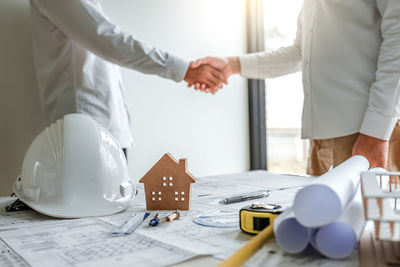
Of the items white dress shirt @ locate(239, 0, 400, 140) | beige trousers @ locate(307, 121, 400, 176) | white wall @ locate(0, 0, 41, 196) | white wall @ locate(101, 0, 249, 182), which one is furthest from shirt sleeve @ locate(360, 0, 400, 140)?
white wall @ locate(0, 0, 41, 196)

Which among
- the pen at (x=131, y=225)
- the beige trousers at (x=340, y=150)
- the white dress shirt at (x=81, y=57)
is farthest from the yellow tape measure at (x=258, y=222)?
the white dress shirt at (x=81, y=57)

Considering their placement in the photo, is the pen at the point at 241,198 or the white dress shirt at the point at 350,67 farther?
the white dress shirt at the point at 350,67

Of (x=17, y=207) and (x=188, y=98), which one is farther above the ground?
(x=188, y=98)

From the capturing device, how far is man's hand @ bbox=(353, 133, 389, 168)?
3.47ft

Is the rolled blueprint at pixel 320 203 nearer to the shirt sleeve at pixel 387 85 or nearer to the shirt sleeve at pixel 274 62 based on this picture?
the shirt sleeve at pixel 387 85

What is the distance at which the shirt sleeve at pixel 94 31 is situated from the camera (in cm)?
128

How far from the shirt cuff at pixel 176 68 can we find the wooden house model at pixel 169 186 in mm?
749

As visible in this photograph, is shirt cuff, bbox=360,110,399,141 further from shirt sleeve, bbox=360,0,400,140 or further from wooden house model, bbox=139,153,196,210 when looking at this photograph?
wooden house model, bbox=139,153,196,210

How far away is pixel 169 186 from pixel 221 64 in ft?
3.40

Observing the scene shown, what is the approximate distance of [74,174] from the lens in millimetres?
801

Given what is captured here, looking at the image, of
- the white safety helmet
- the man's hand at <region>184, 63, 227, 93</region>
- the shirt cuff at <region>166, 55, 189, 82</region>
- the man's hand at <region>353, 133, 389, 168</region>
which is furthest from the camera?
the man's hand at <region>184, 63, 227, 93</region>

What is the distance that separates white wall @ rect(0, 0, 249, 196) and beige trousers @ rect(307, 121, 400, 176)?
898mm

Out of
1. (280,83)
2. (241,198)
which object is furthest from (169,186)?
(280,83)

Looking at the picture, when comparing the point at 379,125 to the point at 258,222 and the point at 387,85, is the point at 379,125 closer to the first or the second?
the point at 387,85
